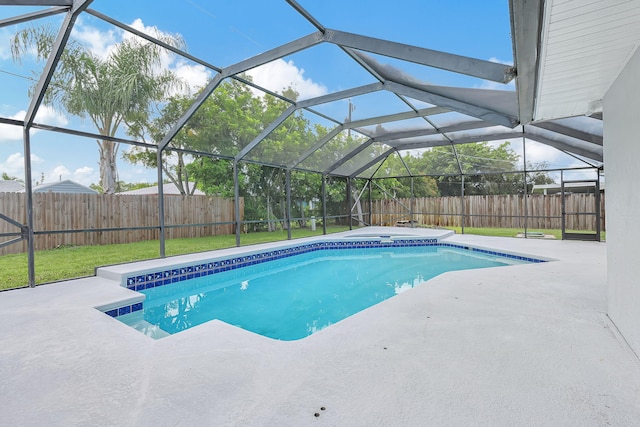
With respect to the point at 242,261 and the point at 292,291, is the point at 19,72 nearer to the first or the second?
the point at 242,261

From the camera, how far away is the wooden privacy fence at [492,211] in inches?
415

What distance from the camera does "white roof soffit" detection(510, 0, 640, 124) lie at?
1.47m

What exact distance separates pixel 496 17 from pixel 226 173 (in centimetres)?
926

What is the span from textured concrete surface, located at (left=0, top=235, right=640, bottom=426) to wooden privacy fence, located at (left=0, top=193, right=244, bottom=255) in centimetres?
479

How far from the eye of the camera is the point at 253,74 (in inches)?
210

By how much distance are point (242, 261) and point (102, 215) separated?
472cm

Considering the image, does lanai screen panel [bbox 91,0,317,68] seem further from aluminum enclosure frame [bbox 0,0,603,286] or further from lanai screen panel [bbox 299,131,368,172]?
lanai screen panel [bbox 299,131,368,172]

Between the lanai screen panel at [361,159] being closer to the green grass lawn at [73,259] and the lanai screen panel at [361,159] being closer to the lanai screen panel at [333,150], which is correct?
the lanai screen panel at [333,150]

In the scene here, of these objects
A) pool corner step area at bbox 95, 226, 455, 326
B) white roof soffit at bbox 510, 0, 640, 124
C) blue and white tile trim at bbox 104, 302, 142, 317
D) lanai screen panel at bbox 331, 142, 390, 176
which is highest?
lanai screen panel at bbox 331, 142, 390, 176

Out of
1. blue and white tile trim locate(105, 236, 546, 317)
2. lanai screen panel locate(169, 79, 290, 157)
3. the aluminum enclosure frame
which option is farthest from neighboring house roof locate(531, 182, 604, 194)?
lanai screen panel locate(169, 79, 290, 157)

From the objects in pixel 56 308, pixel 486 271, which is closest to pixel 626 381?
pixel 486 271

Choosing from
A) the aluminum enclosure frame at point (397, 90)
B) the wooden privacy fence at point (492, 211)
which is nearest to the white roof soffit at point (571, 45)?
the aluminum enclosure frame at point (397, 90)

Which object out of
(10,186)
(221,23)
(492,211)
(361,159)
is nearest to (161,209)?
(221,23)

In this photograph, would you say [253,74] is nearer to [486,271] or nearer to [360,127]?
[360,127]
